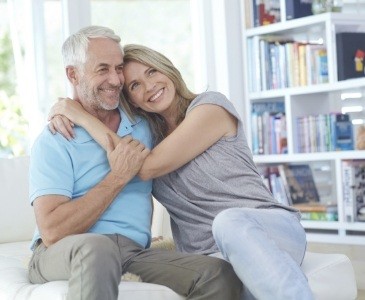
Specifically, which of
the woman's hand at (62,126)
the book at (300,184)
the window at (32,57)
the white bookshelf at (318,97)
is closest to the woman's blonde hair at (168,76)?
the woman's hand at (62,126)

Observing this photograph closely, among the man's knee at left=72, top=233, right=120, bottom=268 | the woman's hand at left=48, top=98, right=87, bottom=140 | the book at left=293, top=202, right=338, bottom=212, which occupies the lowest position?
the book at left=293, top=202, right=338, bottom=212

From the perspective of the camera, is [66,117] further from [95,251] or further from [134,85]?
[95,251]

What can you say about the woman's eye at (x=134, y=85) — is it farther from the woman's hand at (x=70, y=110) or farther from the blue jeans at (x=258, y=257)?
the blue jeans at (x=258, y=257)

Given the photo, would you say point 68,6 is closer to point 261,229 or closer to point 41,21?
point 41,21

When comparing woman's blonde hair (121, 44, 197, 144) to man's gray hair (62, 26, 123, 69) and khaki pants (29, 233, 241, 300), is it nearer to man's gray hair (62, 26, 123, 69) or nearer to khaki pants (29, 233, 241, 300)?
man's gray hair (62, 26, 123, 69)

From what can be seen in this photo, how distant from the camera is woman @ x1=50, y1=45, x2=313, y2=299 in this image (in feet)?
7.99

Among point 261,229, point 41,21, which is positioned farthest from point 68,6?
point 261,229

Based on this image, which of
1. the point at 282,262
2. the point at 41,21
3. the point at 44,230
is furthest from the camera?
the point at 41,21

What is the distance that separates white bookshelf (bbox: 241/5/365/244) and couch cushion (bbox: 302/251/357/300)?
2381 millimetres

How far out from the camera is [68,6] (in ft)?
15.4

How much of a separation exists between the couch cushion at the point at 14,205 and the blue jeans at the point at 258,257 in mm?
1171

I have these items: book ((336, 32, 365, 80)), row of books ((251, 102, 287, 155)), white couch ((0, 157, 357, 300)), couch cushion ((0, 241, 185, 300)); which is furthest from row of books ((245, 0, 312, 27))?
couch cushion ((0, 241, 185, 300))

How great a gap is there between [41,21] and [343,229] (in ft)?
7.16

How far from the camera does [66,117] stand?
255cm
